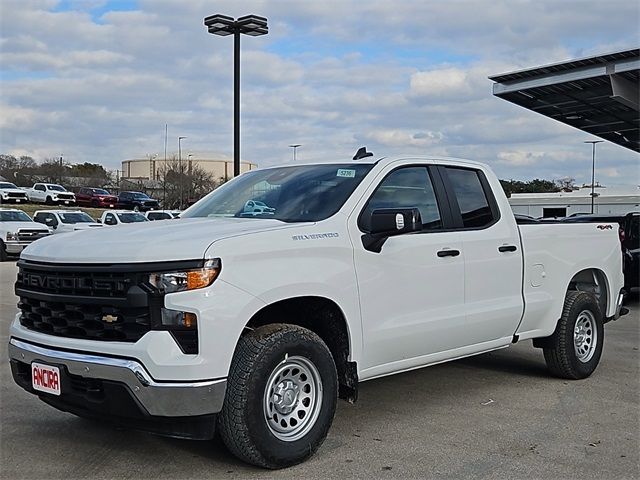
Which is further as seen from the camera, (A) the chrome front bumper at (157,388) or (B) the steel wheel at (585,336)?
(B) the steel wheel at (585,336)

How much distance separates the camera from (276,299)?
Result: 449cm

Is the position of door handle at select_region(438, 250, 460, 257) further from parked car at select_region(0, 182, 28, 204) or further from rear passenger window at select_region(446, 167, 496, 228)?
parked car at select_region(0, 182, 28, 204)

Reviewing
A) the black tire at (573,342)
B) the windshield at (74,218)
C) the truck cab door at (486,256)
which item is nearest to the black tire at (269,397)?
the truck cab door at (486,256)

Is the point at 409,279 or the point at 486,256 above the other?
the point at 486,256

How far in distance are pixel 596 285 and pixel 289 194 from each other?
385 cm

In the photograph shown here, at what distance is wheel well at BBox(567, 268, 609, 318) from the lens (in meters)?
7.57

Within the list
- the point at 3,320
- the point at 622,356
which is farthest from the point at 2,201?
the point at 622,356

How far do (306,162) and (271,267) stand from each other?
1.76m

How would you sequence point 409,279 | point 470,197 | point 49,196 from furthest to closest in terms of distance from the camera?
point 49,196 → point 470,197 → point 409,279

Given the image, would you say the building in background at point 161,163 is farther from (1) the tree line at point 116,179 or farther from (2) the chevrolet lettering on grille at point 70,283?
(2) the chevrolet lettering on grille at point 70,283

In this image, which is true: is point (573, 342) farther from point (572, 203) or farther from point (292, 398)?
point (572, 203)

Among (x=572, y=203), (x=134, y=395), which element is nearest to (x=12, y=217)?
(x=134, y=395)

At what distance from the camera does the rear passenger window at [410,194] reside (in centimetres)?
550

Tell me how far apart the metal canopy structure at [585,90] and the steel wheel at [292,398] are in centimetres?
1436
